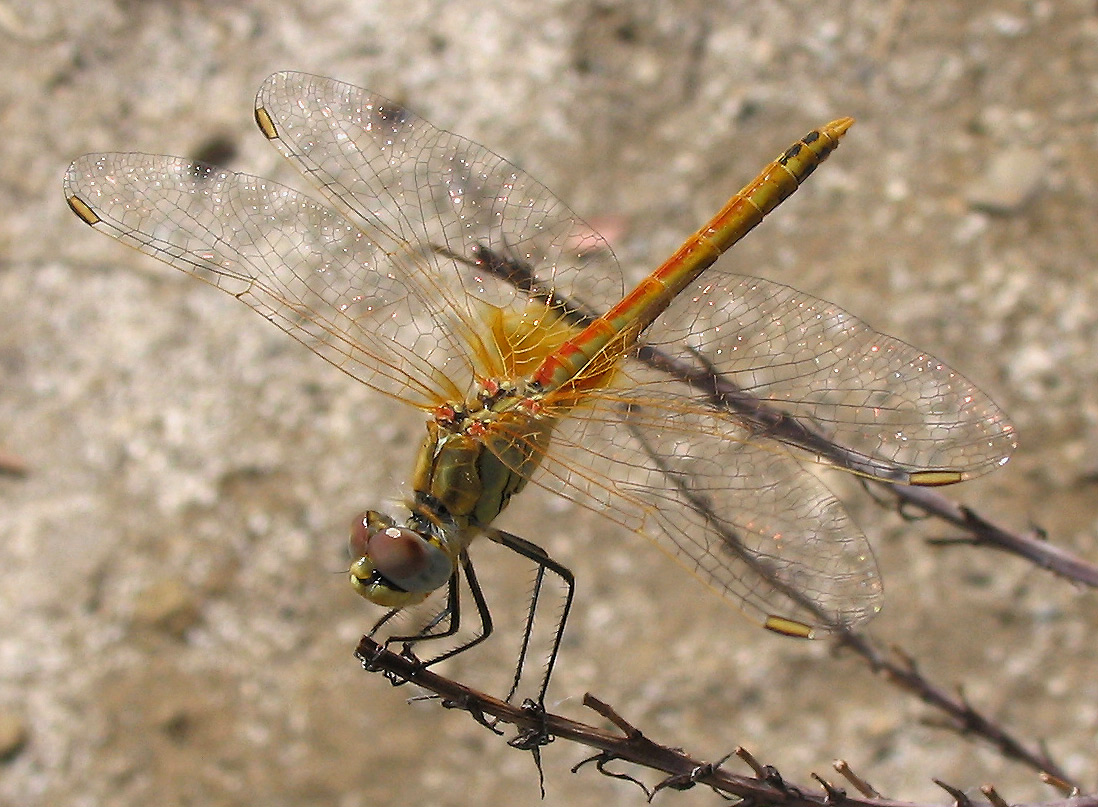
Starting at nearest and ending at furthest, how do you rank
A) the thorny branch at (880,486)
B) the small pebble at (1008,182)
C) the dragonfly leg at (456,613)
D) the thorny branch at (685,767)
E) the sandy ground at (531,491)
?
1. the thorny branch at (685,767)
2. the thorny branch at (880,486)
3. the dragonfly leg at (456,613)
4. the sandy ground at (531,491)
5. the small pebble at (1008,182)

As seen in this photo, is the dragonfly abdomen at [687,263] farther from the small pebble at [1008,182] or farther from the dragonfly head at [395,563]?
the small pebble at [1008,182]

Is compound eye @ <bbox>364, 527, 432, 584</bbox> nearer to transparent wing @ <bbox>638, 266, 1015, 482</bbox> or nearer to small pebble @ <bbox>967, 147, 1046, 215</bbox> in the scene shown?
transparent wing @ <bbox>638, 266, 1015, 482</bbox>

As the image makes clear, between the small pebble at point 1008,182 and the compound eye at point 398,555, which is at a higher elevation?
the small pebble at point 1008,182

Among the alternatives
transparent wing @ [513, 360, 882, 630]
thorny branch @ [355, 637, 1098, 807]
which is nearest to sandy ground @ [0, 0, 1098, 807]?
transparent wing @ [513, 360, 882, 630]

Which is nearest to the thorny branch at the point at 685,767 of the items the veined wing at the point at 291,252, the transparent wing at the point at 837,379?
the transparent wing at the point at 837,379

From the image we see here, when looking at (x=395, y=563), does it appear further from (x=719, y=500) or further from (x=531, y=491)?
(x=531, y=491)

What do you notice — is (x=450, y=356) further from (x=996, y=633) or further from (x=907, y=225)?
(x=907, y=225)

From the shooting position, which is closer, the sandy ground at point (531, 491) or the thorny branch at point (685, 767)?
the thorny branch at point (685, 767)
